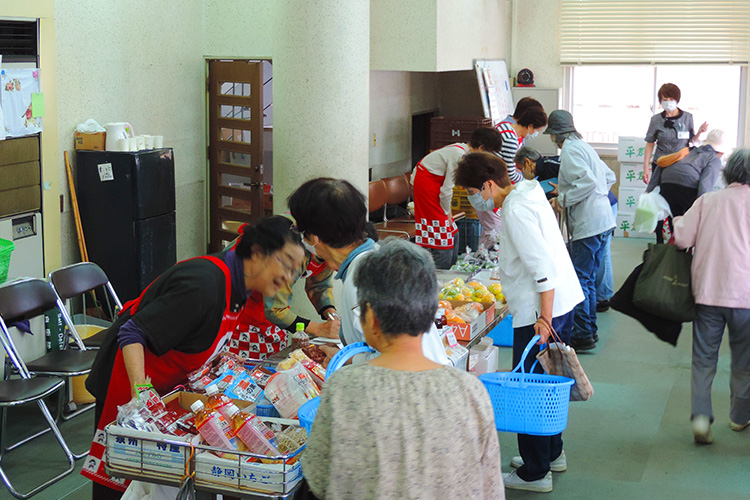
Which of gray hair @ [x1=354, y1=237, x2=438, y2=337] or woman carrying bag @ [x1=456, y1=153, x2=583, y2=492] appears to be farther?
woman carrying bag @ [x1=456, y1=153, x2=583, y2=492]

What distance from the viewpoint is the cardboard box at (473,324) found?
416 cm

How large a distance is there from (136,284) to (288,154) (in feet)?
5.14

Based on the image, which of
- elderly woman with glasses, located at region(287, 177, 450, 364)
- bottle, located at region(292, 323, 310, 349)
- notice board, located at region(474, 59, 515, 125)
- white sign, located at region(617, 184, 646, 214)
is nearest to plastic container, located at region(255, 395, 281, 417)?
elderly woman with glasses, located at region(287, 177, 450, 364)

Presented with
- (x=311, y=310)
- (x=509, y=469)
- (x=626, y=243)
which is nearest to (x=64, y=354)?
(x=311, y=310)

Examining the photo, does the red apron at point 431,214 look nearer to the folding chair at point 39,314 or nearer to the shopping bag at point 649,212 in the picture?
the shopping bag at point 649,212

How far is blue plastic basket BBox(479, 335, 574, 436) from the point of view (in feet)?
11.6

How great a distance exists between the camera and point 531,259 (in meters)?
3.82

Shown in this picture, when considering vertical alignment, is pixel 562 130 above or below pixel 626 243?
above

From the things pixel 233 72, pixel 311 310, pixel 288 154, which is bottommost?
pixel 311 310

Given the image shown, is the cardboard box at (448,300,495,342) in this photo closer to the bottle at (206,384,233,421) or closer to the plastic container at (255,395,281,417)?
the plastic container at (255,395,281,417)

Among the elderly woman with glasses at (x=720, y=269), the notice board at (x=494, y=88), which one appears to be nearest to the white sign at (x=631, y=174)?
the notice board at (x=494, y=88)

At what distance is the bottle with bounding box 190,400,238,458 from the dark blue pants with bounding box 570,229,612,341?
389cm

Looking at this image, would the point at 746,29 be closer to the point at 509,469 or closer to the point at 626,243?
the point at 626,243

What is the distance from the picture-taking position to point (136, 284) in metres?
6.46
